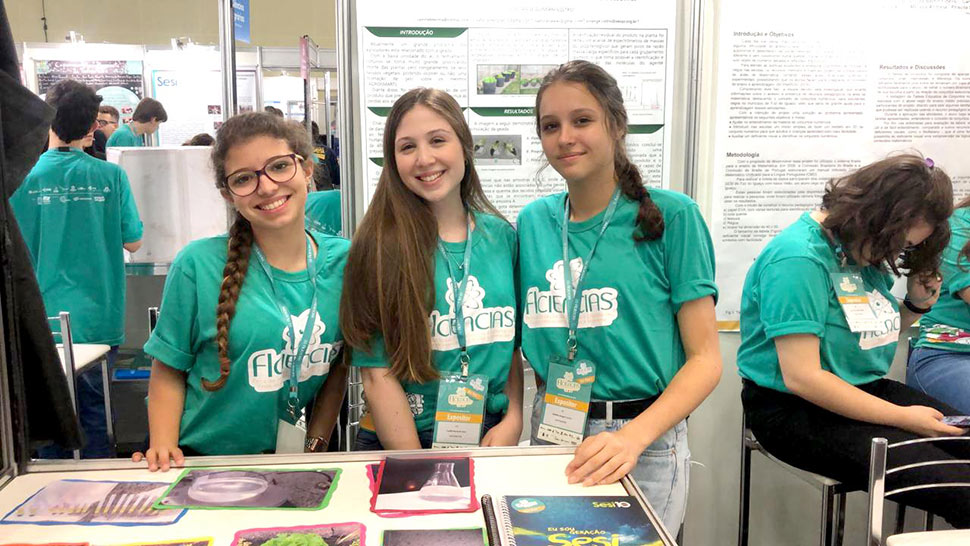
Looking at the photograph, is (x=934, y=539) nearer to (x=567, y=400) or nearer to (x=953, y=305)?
(x=567, y=400)

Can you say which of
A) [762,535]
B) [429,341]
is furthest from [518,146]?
[762,535]

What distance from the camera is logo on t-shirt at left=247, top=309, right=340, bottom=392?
137 cm

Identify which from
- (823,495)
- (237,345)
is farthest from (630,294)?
(823,495)

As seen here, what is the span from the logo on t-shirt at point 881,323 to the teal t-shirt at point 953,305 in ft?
1.61

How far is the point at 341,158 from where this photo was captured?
7.18 ft

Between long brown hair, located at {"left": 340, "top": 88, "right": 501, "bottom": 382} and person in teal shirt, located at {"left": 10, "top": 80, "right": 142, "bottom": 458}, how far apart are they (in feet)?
6.81

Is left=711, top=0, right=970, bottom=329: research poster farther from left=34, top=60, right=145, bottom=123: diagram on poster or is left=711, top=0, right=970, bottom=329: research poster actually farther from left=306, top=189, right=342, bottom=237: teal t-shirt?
left=34, top=60, right=145, bottom=123: diagram on poster

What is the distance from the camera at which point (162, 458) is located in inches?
46.3

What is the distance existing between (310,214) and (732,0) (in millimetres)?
1600

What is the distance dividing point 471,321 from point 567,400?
267 millimetres

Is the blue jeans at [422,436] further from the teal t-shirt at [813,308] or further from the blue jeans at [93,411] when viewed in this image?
the blue jeans at [93,411]

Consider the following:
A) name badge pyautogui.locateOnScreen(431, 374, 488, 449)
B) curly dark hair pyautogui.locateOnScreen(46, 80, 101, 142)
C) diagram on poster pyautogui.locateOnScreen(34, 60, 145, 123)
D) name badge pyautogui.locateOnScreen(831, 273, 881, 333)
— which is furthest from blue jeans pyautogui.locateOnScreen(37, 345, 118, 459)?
name badge pyautogui.locateOnScreen(831, 273, 881, 333)

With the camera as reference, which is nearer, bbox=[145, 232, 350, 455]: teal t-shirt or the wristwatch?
bbox=[145, 232, 350, 455]: teal t-shirt

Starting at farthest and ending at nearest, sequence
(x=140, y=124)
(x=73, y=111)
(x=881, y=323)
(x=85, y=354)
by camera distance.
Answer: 1. (x=140, y=124)
2. (x=73, y=111)
3. (x=85, y=354)
4. (x=881, y=323)
